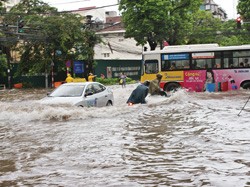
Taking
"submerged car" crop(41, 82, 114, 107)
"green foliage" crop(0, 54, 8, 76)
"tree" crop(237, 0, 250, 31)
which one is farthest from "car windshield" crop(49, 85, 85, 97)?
"tree" crop(237, 0, 250, 31)

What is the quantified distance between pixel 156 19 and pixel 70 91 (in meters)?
28.3

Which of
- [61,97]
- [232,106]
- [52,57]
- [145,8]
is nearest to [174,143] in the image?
[61,97]

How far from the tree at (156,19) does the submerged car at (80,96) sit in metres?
27.1

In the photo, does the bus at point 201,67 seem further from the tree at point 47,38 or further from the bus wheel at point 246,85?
the tree at point 47,38

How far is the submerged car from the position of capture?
13.4 meters

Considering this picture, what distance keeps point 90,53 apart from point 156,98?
23.5 meters

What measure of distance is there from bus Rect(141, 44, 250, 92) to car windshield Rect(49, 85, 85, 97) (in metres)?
Answer: 9.59

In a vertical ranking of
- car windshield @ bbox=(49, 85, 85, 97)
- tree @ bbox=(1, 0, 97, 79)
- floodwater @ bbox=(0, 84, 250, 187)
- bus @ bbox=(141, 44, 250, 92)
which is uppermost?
tree @ bbox=(1, 0, 97, 79)

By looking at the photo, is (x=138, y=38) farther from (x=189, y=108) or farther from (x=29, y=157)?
(x=29, y=157)

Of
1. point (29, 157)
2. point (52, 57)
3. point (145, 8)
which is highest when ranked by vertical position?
point (145, 8)

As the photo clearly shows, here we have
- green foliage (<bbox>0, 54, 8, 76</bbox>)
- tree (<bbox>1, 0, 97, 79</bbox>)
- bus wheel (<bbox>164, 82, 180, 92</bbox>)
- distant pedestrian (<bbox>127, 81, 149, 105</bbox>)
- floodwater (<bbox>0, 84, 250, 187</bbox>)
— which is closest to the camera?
floodwater (<bbox>0, 84, 250, 187</bbox>)

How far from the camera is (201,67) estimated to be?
23.1 m

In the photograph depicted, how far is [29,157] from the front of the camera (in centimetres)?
764

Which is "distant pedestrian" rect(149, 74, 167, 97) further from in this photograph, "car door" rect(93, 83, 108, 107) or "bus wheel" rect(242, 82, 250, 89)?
"bus wheel" rect(242, 82, 250, 89)
